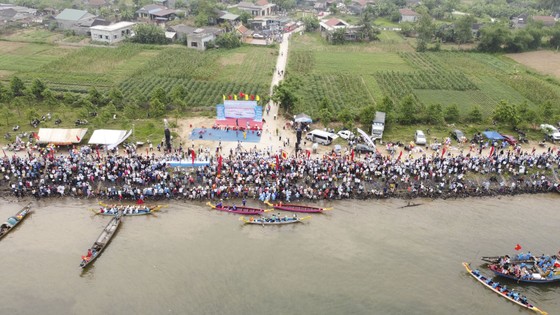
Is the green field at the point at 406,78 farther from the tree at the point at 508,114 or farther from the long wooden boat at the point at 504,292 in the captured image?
the long wooden boat at the point at 504,292

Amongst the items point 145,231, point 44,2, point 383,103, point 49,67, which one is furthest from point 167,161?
point 44,2

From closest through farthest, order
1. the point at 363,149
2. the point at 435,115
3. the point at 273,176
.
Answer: the point at 273,176 < the point at 363,149 < the point at 435,115

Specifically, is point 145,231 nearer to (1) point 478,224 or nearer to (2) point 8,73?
(1) point 478,224

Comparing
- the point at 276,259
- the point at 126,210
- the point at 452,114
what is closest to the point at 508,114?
the point at 452,114

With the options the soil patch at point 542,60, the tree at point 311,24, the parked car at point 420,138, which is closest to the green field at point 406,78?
the soil patch at point 542,60

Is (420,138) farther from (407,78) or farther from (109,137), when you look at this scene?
(109,137)

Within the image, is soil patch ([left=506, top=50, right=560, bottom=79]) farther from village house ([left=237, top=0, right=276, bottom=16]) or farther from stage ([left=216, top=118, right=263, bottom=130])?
village house ([left=237, top=0, right=276, bottom=16])

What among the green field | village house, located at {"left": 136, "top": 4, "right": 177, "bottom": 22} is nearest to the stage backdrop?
the green field
